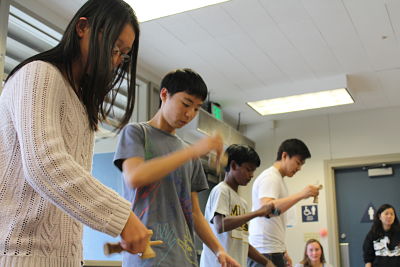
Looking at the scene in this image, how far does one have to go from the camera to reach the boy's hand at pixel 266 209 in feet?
8.86

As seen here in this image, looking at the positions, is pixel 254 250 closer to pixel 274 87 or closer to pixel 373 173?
pixel 274 87

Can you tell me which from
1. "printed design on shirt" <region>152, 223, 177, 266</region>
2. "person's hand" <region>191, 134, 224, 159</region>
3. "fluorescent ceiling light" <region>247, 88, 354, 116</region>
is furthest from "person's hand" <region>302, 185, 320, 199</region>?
"fluorescent ceiling light" <region>247, 88, 354, 116</region>

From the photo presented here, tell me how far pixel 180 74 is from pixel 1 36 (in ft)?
5.62

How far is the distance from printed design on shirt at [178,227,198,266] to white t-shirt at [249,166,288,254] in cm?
152

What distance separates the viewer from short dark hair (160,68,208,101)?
1772 millimetres

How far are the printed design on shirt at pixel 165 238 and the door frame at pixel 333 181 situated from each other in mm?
4518

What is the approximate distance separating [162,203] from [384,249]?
3967mm

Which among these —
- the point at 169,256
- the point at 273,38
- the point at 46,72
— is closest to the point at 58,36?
the point at 273,38

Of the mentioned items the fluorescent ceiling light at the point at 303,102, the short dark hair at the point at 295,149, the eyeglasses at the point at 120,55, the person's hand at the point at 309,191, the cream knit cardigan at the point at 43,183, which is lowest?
the cream knit cardigan at the point at 43,183

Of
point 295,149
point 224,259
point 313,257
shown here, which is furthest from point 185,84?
point 313,257

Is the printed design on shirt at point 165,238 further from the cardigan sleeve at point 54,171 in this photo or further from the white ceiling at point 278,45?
the white ceiling at point 278,45

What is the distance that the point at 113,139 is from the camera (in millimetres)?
4422

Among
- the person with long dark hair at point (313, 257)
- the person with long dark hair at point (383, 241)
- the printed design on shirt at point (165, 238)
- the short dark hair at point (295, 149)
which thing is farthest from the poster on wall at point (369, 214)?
the printed design on shirt at point (165, 238)

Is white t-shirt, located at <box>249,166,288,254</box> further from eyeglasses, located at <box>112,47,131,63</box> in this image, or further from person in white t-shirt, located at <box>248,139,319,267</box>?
eyeglasses, located at <box>112,47,131,63</box>
